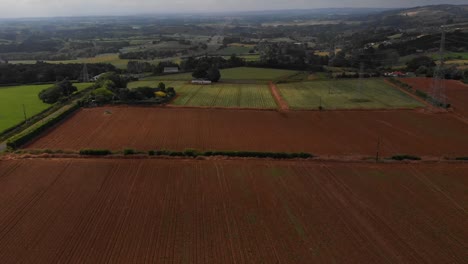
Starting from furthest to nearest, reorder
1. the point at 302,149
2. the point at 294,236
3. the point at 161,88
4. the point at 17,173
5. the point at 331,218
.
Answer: the point at 161,88, the point at 302,149, the point at 17,173, the point at 331,218, the point at 294,236

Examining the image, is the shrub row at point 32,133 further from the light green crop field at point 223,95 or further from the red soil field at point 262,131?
the light green crop field at point 223,95

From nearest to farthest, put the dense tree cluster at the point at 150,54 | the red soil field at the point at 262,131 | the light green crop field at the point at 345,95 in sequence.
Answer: the red soil field at the point at 262,131, the light green crop field at the point at 345,95, the dense tree cluster at the point at 150,54

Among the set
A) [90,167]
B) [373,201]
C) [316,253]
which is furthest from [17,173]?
[373,201]

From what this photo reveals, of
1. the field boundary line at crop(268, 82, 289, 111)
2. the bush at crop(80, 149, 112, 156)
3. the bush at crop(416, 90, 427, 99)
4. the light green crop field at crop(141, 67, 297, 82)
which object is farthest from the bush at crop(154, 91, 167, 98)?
the bush at crop(416, 90, 427, 99)

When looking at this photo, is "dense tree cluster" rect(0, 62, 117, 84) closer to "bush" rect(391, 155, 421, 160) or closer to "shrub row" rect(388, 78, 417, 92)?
"shrub row" rect(388, 78, 417, 92)

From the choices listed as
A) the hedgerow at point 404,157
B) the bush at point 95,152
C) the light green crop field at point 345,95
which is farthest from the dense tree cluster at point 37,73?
the hedgerow at point 404,157

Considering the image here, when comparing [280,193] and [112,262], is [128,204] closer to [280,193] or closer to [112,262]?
[112,262]
